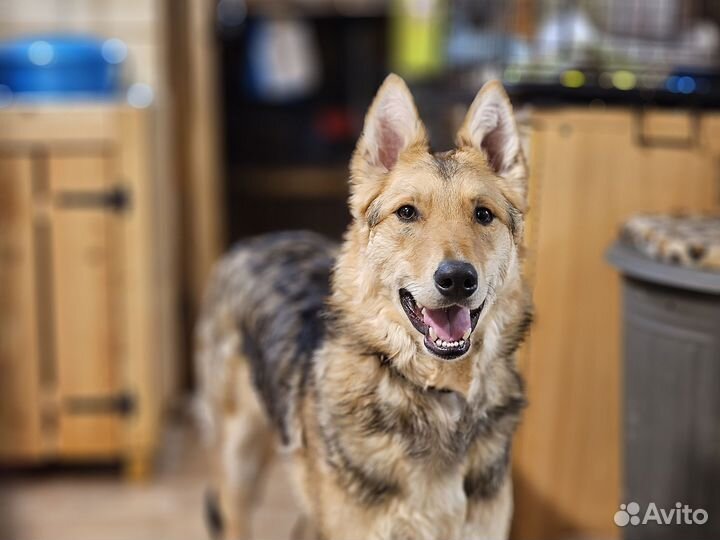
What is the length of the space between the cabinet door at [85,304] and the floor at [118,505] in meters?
0.16

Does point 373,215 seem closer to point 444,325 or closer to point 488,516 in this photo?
point 444,325

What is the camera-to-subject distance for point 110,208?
10.4 feet

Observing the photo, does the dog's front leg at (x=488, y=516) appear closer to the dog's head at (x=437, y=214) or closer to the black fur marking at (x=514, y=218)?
the dog's head at (x=437, y=214)

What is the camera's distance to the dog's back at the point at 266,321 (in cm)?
209

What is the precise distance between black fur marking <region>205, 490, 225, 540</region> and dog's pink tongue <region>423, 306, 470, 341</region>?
1263 mm

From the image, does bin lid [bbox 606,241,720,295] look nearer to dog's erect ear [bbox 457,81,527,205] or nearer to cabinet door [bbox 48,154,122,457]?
dog's erect ear [bbox 457,81,527,205]

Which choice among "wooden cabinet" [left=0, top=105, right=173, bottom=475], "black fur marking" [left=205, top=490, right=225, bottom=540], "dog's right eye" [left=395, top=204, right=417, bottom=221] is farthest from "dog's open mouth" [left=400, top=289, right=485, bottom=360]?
"wooden cabinet" [left=0, top=105, right=173, bottom=475]

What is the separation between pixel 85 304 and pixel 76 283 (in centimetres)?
8

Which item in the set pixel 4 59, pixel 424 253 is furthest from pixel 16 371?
pixel 424 253

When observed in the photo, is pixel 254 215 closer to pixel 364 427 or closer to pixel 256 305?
pixel 256 305

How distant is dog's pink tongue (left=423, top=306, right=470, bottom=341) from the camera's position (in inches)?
64.2

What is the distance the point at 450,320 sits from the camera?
1.64 m

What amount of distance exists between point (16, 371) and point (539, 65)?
6.86 feet

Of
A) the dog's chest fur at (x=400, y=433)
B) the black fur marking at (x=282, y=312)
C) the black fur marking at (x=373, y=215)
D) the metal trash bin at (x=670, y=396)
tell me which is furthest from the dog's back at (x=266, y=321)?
the metal trash bin at (x=670, y=396)
